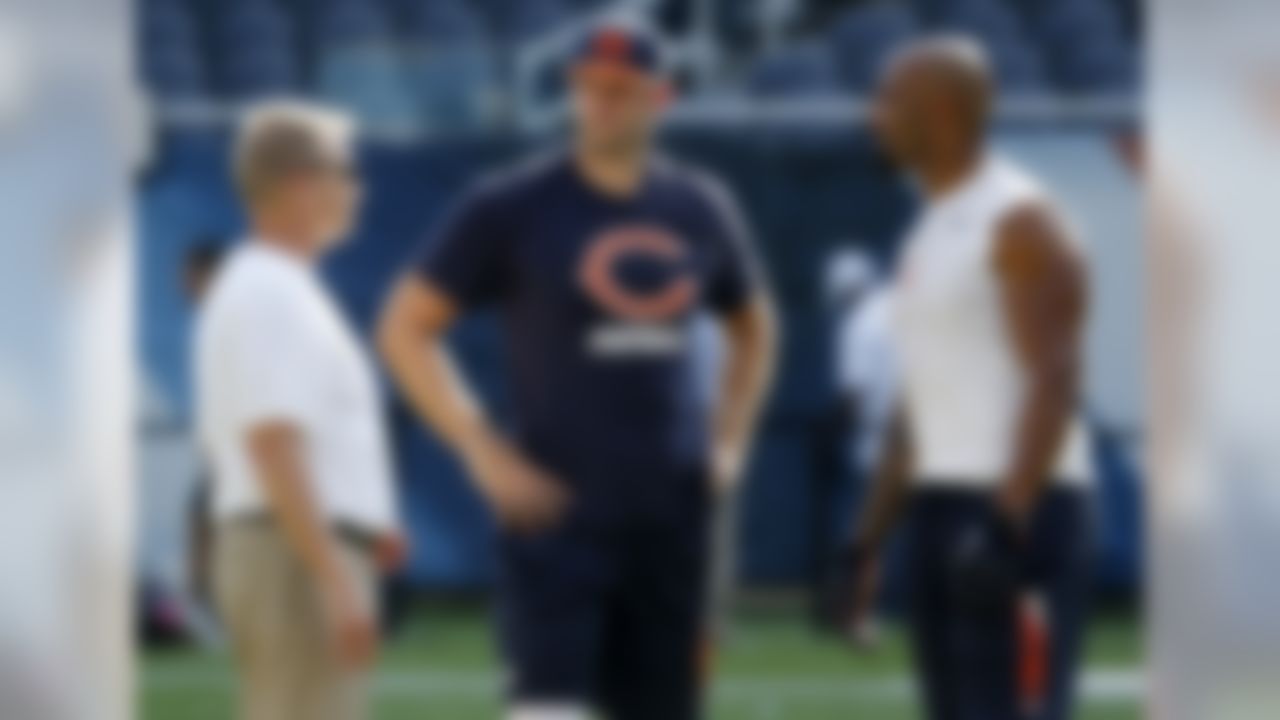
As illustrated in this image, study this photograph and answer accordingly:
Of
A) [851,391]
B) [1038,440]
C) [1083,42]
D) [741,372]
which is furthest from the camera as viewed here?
[1083,42]

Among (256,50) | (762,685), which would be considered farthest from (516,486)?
(256,50)

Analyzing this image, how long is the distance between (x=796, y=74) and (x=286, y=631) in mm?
8786

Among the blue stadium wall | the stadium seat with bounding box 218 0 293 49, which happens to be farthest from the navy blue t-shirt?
the stadium seat with bounding box 218 0 293 49

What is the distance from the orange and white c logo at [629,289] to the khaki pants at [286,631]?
40cm

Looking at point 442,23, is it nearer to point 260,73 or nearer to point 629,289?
point 260,73

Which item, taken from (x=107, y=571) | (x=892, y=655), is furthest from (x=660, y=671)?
(x=892, y=655)

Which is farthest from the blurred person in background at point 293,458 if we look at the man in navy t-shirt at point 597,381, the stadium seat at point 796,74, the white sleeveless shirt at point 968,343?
the stadium seat at point 796,74

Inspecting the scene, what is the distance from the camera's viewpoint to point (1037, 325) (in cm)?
319

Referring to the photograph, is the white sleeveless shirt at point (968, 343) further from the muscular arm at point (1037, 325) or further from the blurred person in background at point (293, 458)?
the blurred person in background at point (293, 458)

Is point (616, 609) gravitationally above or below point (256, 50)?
below

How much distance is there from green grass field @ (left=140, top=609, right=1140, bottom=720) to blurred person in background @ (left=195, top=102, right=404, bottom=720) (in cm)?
328

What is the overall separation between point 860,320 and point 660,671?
5.45 m

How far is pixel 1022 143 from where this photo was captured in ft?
30.6

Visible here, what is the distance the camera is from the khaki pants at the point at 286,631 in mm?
3305
